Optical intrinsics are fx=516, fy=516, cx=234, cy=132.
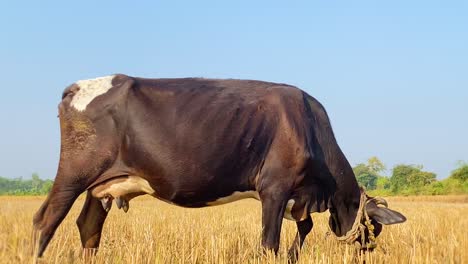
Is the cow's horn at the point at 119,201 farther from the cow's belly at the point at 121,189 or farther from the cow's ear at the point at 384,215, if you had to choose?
the cow's ear at the point at 384,215

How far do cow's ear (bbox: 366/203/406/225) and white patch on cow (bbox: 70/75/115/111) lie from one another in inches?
145

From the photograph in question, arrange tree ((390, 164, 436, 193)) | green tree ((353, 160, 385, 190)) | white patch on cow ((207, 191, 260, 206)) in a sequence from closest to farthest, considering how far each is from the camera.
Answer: white patch on cow ((207, 191, 260, 206))
tree ((390, 164, 436, 193))
green tree ((353, 160, 385, 190))

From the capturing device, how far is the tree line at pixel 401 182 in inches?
2085

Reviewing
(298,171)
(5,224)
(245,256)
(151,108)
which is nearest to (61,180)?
(151,108)

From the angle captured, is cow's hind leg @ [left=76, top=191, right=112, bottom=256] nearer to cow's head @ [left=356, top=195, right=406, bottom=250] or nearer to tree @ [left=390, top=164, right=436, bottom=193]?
cow's head @ [left=356, top=195, right=406, bottom=250]

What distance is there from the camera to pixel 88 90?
235 inches

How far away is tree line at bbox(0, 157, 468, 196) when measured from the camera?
174 ft

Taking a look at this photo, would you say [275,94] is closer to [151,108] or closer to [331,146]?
[331,146]

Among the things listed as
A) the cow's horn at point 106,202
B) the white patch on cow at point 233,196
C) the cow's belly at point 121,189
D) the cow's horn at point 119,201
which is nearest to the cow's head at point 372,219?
the white patch on cow at point 233,196

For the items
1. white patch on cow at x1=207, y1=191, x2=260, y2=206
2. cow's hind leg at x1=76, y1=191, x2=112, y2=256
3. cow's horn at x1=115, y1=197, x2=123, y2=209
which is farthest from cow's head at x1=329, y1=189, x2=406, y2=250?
cow's hind leg at x1=76, y1=191, x2=112, y2=256

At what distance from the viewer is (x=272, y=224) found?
19.1 ft

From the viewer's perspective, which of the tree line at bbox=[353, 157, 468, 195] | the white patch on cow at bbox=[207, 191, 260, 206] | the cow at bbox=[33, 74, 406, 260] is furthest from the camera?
the tree line at bbox=[353, 157, 468, 195]

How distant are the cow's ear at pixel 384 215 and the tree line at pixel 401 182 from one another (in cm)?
74

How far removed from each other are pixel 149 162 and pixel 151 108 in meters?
0.64
